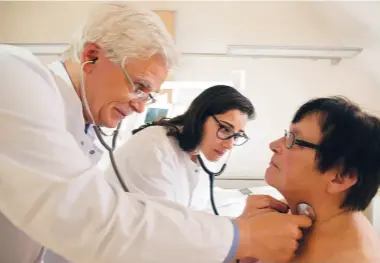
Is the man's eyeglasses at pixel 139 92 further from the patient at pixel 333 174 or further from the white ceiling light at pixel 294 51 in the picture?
the white ceiling light at pixel 294 51

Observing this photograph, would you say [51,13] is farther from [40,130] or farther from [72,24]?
[40,130]

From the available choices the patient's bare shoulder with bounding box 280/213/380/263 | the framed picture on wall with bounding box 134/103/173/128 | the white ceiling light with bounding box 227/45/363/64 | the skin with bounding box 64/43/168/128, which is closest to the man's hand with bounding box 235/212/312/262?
the patient's bare shoulder with bounding box 280/213/380/263

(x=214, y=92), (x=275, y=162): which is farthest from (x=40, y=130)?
(x=214, y=92)

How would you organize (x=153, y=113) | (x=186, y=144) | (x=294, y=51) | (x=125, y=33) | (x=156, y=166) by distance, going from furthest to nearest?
1. (x=294, y=51)
2. (x=153, y=113)
3. (x=186, y=144)
4. (x=156, y=166)
5. (x=125, y=33)

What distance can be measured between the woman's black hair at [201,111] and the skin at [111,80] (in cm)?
61

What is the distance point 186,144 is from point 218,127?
6.6 inches

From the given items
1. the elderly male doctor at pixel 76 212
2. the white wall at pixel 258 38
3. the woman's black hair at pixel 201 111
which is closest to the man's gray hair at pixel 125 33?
the elderly male doctor at pixel 76 212

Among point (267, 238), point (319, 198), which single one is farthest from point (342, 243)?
point (267, 238)

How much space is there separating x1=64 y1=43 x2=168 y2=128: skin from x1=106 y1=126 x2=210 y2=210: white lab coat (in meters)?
0.42

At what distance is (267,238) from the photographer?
88cm

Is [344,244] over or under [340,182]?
under

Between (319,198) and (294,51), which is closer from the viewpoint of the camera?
(319,198)

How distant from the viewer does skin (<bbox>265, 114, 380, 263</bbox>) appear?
113 cm

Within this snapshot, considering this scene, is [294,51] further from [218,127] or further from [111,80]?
[111,80]
